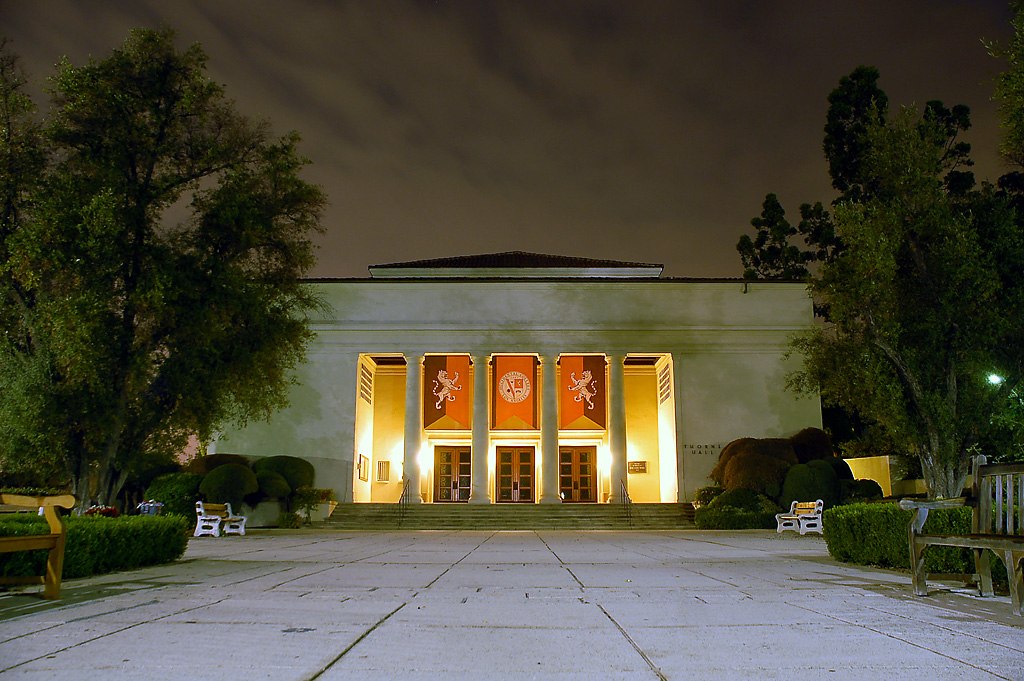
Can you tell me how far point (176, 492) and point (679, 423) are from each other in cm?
1789

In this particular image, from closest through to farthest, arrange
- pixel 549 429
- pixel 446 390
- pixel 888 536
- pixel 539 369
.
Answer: pixel 888 536
pixel 549 429
pixel 446 390
pixel 539 369

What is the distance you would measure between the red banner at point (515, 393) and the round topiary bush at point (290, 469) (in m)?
7.55

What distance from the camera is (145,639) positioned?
398cm

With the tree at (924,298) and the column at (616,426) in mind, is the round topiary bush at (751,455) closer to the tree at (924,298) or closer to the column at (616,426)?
the column at (616,426)

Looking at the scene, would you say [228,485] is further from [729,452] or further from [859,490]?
[859,490]

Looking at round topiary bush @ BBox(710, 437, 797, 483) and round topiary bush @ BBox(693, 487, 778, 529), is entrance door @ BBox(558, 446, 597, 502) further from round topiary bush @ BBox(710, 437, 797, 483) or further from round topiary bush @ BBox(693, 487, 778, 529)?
→ round topiary bush @ BBox(693, 487, 778, 529)

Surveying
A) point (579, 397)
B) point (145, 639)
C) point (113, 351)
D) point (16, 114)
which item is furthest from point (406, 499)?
point (145, 639)

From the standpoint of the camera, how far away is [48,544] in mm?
6000

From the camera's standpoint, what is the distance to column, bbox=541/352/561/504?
94.6 feet

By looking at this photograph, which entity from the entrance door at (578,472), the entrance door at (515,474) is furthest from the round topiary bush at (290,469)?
Answer: the entrance door at (578,472)

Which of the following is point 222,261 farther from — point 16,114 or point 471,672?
point 471,672

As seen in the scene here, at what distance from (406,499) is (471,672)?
26131mm

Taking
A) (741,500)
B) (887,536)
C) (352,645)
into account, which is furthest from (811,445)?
(352,645)

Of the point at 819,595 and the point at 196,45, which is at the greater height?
the point at 196,45
